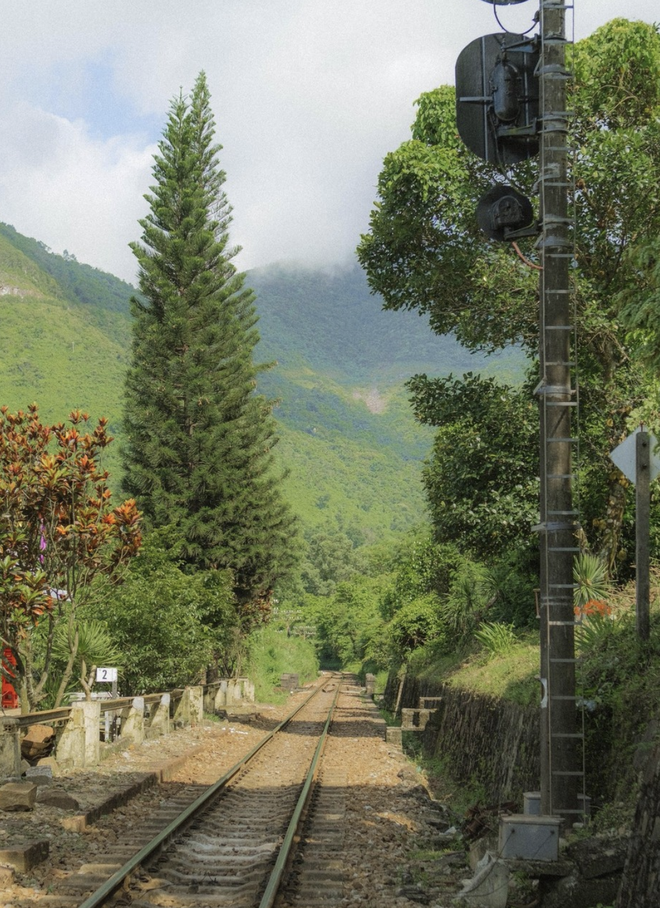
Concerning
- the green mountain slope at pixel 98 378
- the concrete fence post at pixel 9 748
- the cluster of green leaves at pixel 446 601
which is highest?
the green mountain slope at pixel 98 378

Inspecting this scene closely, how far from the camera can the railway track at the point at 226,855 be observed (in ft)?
21.9

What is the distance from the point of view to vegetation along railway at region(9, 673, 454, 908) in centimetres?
672

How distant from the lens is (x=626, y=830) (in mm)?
6074

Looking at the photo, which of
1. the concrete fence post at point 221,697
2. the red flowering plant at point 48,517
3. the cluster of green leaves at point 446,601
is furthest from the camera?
the concrete fence post at point 221,697

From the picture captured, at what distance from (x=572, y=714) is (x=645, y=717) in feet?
2.65

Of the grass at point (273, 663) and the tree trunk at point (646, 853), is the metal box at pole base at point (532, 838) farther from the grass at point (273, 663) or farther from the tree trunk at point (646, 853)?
the grass at point (273, 663)

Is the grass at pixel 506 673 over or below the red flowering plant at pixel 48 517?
below

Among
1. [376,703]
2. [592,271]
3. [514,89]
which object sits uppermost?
[592,271]

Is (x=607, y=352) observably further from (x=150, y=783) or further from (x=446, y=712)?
(x=150, y=783)

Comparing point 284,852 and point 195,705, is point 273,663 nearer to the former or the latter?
point 195,705

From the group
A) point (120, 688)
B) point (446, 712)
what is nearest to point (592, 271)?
point (446, 712)

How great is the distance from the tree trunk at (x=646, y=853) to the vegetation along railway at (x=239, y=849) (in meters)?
2.40

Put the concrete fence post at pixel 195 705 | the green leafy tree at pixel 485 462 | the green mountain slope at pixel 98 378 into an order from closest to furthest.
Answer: the green leafy tree at pixel 485 462 < the concrete fence post at pixel 195 705 < the green mountain slope at pixel 98 378

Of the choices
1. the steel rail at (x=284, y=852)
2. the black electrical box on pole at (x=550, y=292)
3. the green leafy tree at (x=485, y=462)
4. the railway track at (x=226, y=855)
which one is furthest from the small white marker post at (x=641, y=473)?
the green leafy tree at (x=485, y=462)
